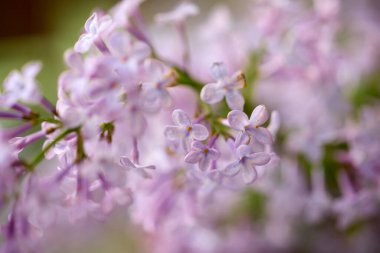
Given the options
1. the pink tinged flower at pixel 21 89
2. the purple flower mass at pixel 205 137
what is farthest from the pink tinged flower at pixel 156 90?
the pink tinged flower at pixel 21 89

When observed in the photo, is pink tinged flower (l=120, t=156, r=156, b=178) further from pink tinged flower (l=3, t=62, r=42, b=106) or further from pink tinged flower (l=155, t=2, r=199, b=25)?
pink tinged flower (l=155, t=2, r=199, b=25)

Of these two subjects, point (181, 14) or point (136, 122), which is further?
point (181, 14)

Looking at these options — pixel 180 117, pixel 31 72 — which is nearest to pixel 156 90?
pixel 180 117

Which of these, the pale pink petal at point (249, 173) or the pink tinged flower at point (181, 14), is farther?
the pink tinged flower at point (181, 14)

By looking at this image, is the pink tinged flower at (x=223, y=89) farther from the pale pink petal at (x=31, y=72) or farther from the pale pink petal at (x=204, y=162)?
the pale pink petal at (x=31, y=72)

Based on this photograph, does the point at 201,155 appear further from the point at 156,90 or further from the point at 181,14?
the point at 181,14

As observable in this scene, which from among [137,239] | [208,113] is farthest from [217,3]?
[208,113]

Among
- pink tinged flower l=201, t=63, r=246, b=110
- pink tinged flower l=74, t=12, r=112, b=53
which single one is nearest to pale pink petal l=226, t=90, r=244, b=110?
pink tinged flower l=201, t=63, r=246, b=110
